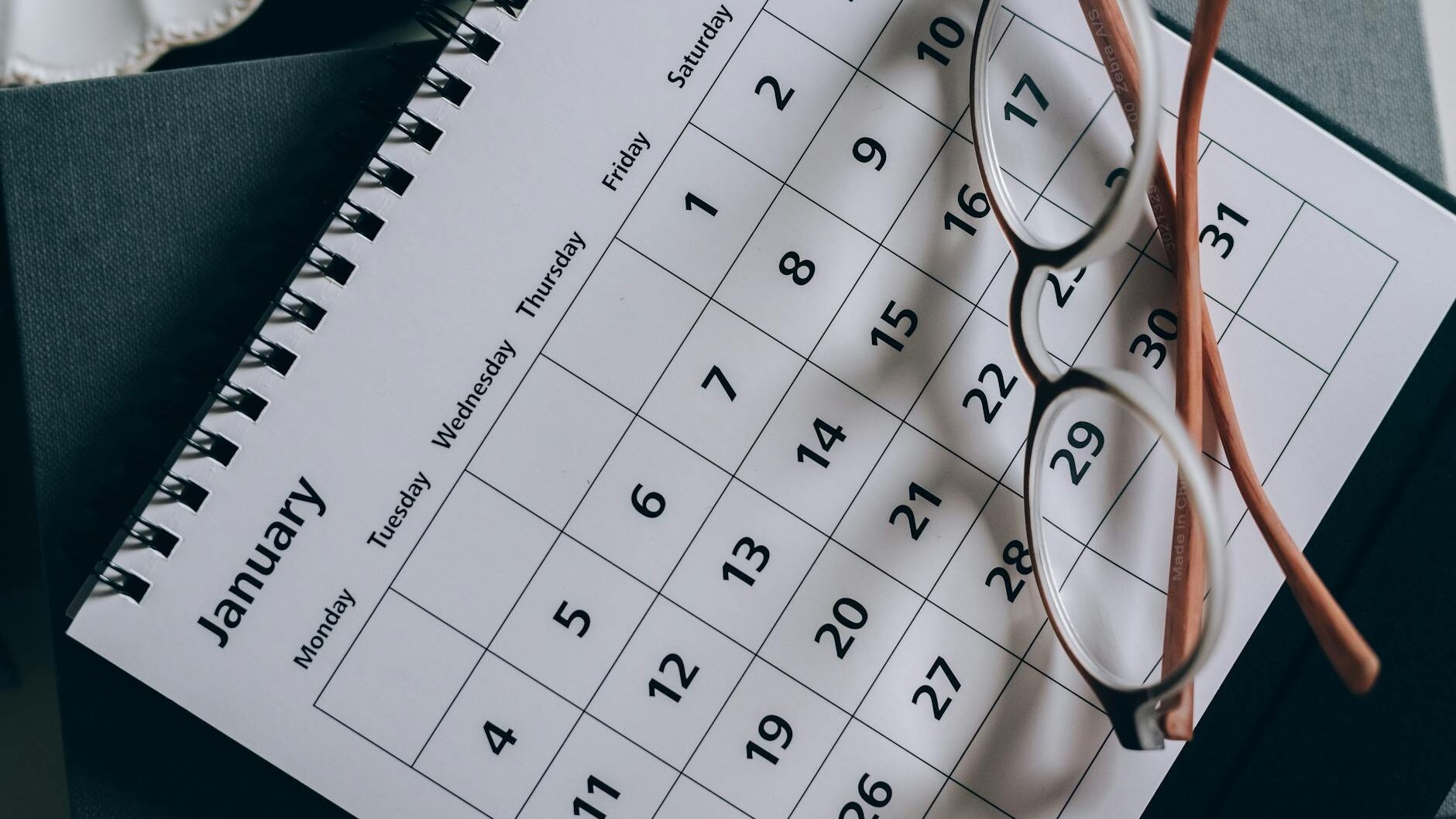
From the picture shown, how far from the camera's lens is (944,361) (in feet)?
1.14

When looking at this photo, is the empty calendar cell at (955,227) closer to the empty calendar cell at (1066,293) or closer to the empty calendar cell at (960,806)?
the empty calendar cell at (1066,293)

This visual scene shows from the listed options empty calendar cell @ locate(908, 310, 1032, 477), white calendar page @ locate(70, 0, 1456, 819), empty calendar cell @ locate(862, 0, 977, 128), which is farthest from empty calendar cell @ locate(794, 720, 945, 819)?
empty calendar cell @ locate(862, 0, 977, 128)

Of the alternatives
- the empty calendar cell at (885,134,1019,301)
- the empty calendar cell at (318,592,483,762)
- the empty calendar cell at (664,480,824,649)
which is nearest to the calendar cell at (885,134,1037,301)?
the empty calendar cell at (885,134,1019,301)

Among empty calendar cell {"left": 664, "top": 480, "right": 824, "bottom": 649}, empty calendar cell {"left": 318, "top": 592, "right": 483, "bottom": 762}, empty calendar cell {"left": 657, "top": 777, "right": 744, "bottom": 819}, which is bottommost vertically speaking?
empty calendar cell {"left": 318, "top": 592, "right": 483, "bottom": 762}

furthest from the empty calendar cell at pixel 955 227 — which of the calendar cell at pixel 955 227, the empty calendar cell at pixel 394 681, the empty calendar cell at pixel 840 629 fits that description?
the empty calendar cell at pixel 394 681

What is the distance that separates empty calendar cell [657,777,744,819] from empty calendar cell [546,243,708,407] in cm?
13

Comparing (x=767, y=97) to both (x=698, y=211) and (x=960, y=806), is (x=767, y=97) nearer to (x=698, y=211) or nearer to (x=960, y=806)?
(x=698, y=211)

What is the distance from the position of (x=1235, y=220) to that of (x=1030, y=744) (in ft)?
0.65

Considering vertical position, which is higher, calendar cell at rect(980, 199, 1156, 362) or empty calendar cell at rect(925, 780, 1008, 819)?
calendar cell at rect(980, 199, 1156, 362)

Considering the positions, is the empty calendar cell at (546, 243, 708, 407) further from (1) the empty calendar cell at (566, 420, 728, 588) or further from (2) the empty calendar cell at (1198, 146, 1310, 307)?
(2) the empty calendar cell at (1198, 146, 1310, 307)

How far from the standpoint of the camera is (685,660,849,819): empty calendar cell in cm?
34

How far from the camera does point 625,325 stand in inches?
13.5

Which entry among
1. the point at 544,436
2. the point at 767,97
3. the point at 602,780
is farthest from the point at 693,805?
the point at 767,97

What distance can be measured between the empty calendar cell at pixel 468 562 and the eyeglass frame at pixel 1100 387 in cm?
18
